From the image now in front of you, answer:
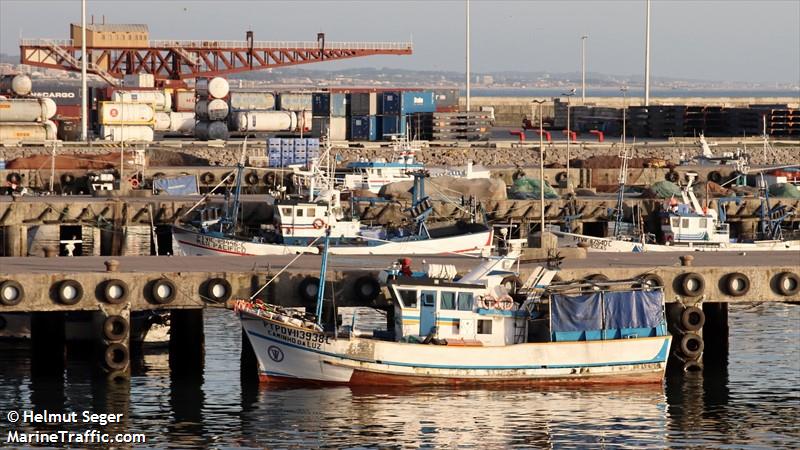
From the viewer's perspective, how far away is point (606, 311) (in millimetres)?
39844

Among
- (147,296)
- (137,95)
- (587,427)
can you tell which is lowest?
(587,427)

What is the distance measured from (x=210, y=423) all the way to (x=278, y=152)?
47783 millimetres

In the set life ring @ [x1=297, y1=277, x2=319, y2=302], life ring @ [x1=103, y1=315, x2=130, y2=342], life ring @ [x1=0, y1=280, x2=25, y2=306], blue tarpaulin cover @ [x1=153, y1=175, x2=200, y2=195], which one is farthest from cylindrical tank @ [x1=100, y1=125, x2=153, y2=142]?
life ring @ [x1=0, y1=280, x2=25, y2=306]

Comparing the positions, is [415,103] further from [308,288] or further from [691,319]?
[308,288]

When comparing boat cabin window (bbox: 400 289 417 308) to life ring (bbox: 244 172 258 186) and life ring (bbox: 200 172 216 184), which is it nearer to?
life ring (bbox: 244 172 258 186)

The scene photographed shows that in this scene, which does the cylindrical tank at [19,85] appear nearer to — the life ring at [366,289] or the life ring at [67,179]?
the life ring at [67,179]

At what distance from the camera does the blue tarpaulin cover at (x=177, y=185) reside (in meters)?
69.9

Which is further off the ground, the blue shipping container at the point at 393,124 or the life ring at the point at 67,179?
the blue shipping container at the point at 393,124

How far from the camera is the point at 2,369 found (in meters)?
42.6

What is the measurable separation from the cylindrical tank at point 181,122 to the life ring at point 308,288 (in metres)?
73.3

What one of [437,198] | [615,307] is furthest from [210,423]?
[437,198]

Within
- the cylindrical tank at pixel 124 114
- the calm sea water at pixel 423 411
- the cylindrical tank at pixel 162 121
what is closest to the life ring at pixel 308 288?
the calm sea water at pixel 423 411

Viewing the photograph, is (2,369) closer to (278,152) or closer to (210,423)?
(210,423)

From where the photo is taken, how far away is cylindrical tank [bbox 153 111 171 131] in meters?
111
